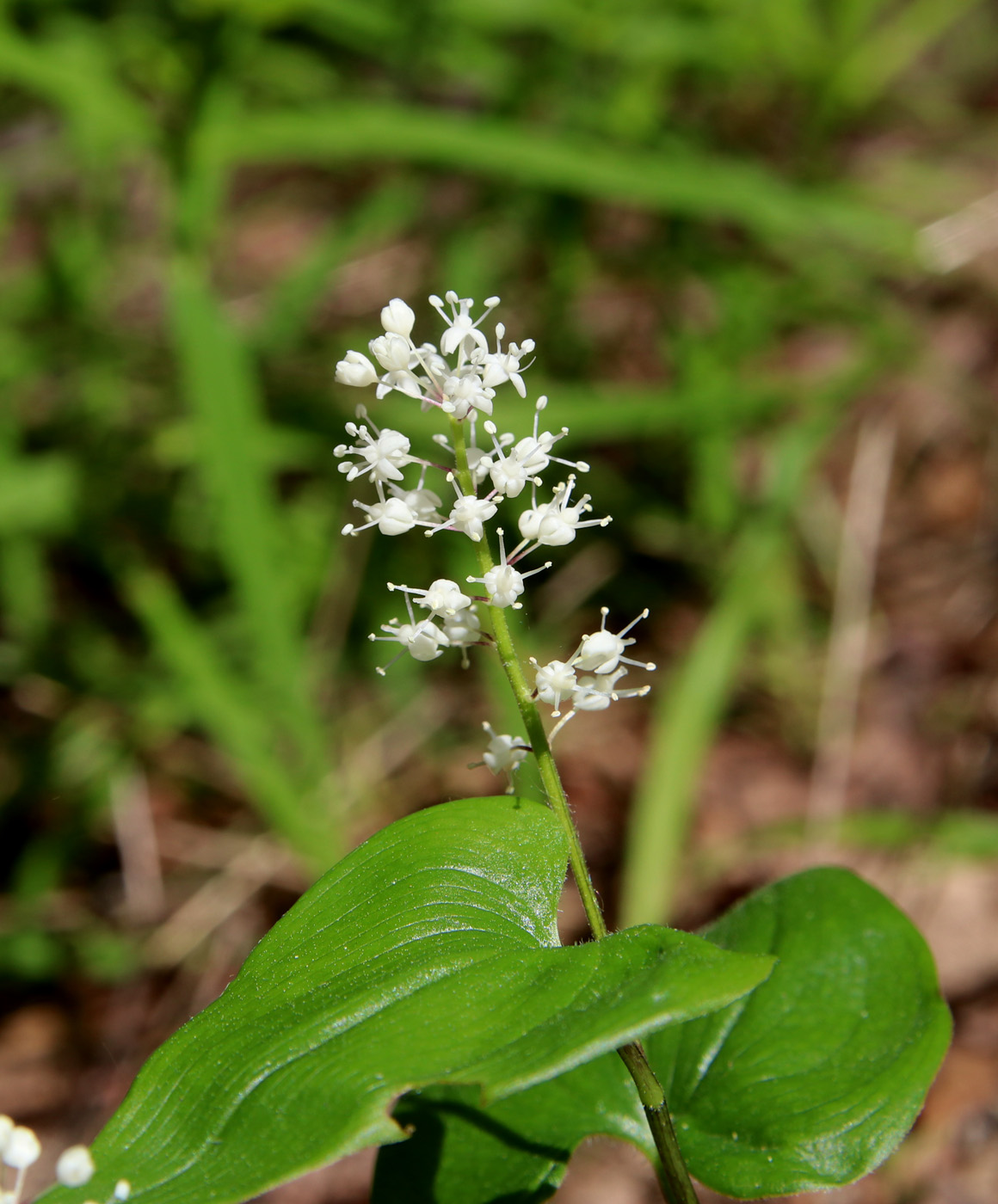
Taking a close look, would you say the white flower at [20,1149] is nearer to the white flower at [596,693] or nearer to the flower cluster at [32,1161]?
the flower cluster at [32,1161]

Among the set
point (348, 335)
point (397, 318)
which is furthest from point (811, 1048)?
point (348, 335)

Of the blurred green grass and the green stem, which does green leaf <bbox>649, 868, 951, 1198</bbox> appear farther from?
the blurred green grass

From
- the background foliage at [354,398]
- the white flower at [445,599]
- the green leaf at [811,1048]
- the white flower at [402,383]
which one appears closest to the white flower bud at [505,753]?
the white flower at [445,599]

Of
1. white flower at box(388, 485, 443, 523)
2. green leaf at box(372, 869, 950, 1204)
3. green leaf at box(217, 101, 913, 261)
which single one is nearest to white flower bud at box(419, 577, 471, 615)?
white flower at box(388, 485, 443, 523)

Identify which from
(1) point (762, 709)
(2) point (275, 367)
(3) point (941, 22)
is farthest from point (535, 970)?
(3) point (941, 22)

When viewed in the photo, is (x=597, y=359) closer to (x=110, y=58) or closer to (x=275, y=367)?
(x=275, y=367)

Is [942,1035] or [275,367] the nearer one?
[942,1035]
